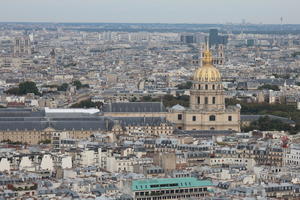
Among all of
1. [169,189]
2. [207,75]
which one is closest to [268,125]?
[207,75]

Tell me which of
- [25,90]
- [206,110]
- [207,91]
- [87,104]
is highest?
[207,91]

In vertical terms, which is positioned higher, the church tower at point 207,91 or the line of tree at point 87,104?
the church tower at point 207,91

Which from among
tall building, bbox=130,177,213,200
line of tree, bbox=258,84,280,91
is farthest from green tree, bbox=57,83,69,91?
tall building, bbox=130,177,213,200

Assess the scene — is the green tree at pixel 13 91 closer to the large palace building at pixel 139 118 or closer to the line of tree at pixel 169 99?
the line of tree at pixel 169 99

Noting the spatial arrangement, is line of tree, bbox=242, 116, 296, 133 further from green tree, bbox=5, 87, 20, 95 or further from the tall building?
green tree, bbox=5, 87, 20, 95

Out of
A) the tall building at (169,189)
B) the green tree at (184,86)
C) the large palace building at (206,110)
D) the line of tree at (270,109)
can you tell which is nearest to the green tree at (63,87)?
the green tree at (184,86)

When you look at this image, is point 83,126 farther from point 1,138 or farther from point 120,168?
point 120,168

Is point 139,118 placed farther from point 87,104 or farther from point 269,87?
point 269,87

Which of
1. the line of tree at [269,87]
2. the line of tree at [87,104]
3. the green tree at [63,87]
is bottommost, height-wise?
the green tree at [63,87]
